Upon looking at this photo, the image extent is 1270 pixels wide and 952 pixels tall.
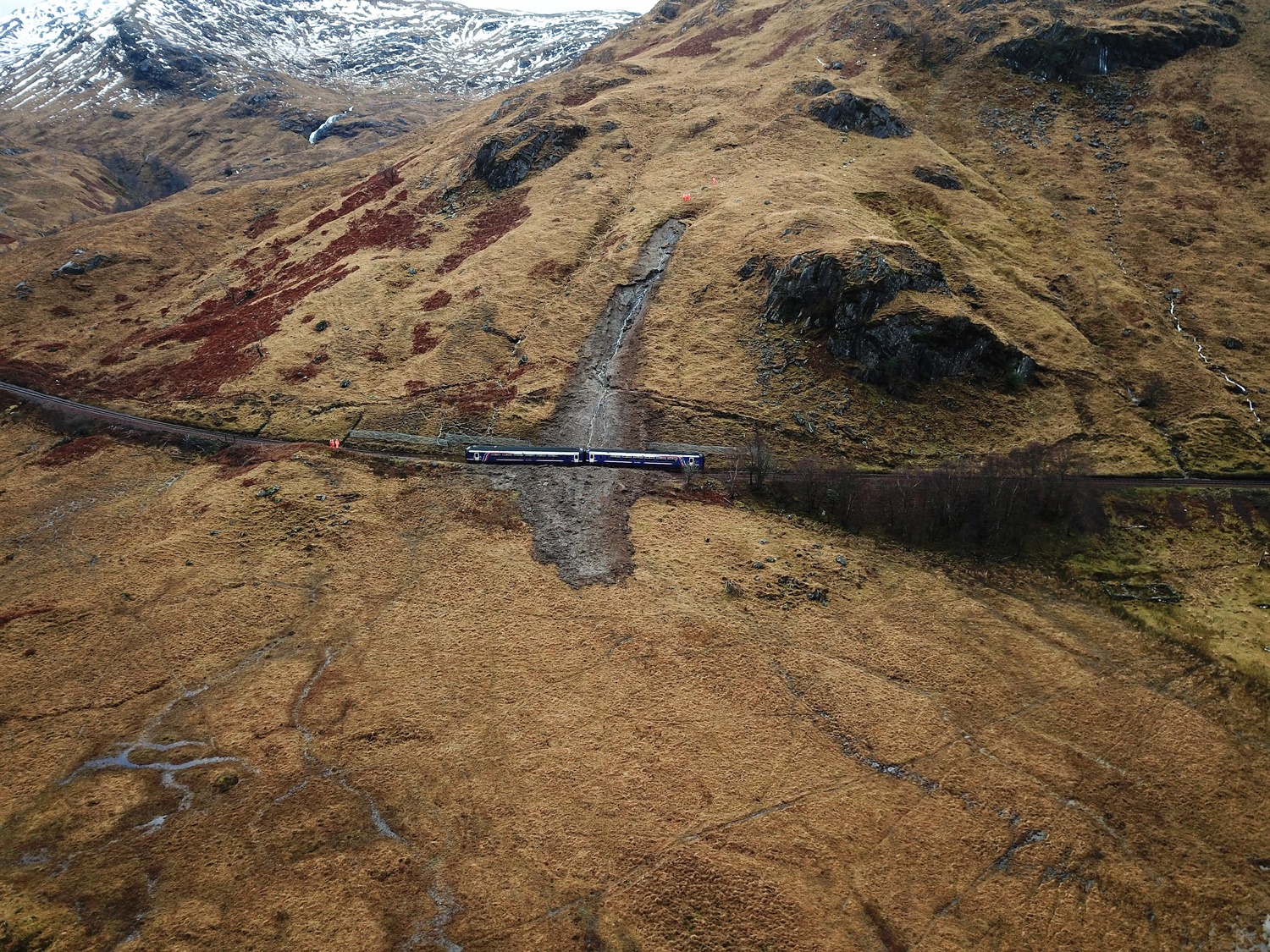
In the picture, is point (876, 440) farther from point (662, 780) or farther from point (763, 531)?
point (662, 780)

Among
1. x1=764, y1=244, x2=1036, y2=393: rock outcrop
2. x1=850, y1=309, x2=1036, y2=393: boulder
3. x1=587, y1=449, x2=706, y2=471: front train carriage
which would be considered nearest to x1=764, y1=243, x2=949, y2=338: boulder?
x1=764, y1=244, x2=1036, y2=393: rock outcrop

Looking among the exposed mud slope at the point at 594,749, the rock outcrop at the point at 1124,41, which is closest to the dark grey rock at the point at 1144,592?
the exposed mud slope at the point at 594,749

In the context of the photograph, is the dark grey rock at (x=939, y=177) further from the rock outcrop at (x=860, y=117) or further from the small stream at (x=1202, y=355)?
the small stream at (x=1202, y=355)

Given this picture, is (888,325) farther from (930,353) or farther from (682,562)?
(682,562)

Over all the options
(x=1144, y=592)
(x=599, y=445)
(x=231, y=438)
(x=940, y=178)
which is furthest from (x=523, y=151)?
(x=1144, y=592)

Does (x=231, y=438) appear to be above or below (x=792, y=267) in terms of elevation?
below
